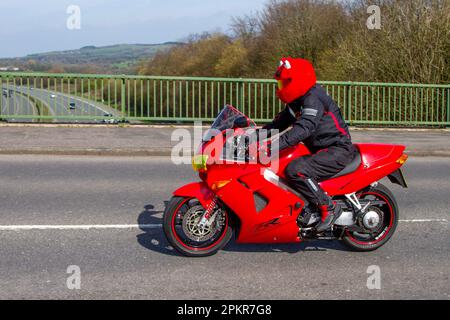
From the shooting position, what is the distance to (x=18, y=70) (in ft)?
57.0

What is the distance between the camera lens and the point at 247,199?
18.2 feet

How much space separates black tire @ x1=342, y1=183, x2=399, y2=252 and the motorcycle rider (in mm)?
414

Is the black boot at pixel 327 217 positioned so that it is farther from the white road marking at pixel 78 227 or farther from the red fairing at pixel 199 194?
the white road marking at pixel 78 227

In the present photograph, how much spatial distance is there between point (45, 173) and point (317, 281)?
6147mm


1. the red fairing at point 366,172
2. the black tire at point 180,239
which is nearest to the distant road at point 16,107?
the black tire at point 180,239

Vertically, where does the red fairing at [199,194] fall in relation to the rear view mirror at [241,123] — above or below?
below

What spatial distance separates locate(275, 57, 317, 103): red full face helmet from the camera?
550 cm

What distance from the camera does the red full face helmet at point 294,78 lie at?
550 centimetres

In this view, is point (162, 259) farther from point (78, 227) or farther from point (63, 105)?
point (63, 105)

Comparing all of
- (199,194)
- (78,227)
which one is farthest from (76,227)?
(199,194)

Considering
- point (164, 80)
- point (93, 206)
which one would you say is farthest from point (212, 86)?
point (93, 206)

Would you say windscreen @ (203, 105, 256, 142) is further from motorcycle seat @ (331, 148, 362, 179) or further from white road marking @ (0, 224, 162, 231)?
white road marking @ (0, 224, 162, 231)

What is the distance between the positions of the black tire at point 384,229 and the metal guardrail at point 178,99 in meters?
11.0

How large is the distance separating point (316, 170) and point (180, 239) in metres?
1.31
